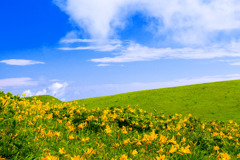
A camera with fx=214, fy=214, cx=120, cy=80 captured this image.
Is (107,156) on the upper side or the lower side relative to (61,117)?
lower

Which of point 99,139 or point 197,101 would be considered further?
point 197,101


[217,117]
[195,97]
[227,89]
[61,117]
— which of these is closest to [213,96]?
[195,97]

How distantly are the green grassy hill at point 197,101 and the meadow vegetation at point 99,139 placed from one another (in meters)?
4.53

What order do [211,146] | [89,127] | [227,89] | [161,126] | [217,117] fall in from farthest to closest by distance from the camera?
[227,89] < [217,117] < [161,126] < [89,127] < [211,146]

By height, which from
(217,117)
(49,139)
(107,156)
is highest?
(49,139)

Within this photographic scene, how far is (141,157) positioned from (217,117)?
35.3ft

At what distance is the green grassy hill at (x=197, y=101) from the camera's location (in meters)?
14.6

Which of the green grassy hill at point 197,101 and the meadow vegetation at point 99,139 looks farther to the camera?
the green grassy hill at point 197,101

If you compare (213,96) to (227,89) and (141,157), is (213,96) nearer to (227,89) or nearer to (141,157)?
(227,89)

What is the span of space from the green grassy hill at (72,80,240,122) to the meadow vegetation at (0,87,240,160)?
14.9ft

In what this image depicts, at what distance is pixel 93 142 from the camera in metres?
5.62

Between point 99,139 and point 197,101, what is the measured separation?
12.8m

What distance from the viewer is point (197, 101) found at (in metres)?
17.0

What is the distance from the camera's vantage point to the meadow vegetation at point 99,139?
4.14m
